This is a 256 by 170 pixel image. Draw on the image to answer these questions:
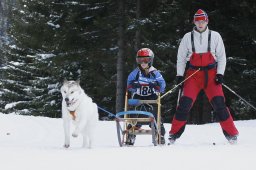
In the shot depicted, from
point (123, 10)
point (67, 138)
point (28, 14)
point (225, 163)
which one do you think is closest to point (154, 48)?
point (123, 10)

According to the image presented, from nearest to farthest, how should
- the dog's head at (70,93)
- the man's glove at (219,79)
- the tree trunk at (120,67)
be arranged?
the dog's head at (70,93)
the man's glove at (219,79)
the tree trunk at (120,67)

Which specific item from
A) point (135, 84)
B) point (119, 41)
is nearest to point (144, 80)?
point (135, 84)

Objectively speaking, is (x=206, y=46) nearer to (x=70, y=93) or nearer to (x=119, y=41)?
(x=70, y=93)

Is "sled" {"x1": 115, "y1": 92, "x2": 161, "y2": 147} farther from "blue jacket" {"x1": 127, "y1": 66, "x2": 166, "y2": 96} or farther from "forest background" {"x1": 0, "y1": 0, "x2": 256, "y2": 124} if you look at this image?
"forest background" {"x1": 0, "y1": 0, "x2": 256, "y2": 124}

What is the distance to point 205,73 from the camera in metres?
8.67

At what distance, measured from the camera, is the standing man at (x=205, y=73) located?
28.5 feet

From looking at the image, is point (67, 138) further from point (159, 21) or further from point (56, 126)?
point (159, 21)

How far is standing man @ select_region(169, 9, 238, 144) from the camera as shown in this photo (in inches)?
342

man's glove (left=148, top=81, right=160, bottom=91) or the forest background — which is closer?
man's glove (left=148, top=81, right=160, bottom=91)

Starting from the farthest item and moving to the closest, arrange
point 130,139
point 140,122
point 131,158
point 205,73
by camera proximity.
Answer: point 130,139, point 205,73, point 140,122, point 131,158

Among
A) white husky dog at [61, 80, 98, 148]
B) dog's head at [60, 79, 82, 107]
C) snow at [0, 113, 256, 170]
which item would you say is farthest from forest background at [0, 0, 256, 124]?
snow at [0, 113, 256, 170]

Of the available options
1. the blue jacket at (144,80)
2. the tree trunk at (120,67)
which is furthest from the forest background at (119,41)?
the blue jacket at (144,80)

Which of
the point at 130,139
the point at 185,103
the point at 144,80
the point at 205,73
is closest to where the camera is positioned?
the point at 205,73

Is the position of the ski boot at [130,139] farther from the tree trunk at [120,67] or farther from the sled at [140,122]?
the tree trunk at [120,67]
